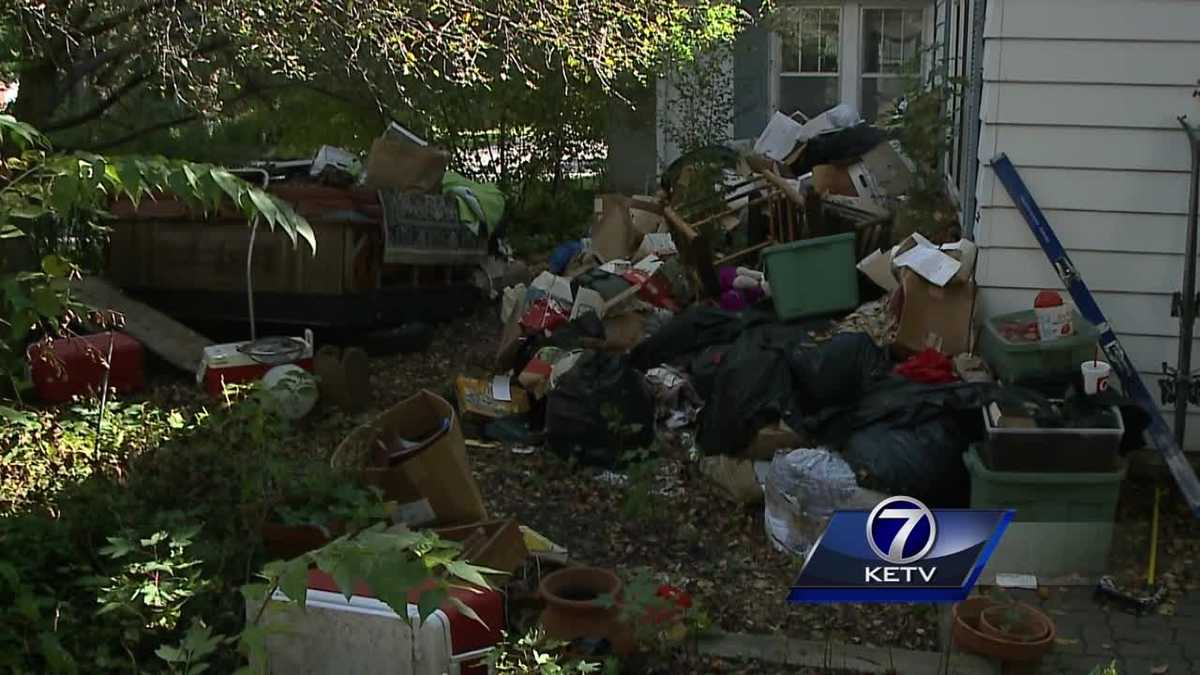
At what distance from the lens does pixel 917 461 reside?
5.20m

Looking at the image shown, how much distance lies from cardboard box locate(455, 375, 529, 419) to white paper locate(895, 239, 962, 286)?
2201 millimetres

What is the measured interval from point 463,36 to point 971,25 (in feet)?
11.4

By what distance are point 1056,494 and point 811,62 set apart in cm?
893

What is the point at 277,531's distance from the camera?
4199 millimetres

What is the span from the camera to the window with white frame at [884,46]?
506 inches

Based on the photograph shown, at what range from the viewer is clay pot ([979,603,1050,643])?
3.96 m

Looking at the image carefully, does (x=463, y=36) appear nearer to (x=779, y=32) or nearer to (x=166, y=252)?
(x=166, y=252)

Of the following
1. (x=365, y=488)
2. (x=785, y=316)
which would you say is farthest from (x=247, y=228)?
(x=365, y=488)

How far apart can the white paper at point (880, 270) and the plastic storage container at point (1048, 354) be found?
149 centimetres

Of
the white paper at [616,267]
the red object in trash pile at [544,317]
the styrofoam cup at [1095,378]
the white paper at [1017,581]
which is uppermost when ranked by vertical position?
the styrofoam cup at [1095,378]

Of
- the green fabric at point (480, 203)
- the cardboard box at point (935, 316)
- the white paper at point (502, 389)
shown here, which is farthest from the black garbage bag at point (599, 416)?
the green fabric at point (480, 203)

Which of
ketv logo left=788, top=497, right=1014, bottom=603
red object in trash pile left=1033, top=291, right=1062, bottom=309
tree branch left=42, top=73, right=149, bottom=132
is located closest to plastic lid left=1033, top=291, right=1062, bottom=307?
red object in trash pile left=1033, top=291, right=1062, bottom=309

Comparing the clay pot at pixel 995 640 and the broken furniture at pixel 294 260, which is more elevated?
the broken furniture at pixel 294 260

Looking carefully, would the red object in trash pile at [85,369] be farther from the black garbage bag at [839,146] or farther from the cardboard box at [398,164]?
the black garbage bag at [839,146]
